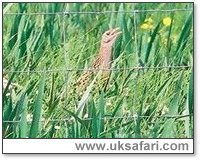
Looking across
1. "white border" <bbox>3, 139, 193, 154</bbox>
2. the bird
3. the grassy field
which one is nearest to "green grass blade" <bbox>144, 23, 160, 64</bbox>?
the grassy field

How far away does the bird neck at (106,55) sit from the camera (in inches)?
227

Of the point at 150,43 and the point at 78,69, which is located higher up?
the point at 150,43

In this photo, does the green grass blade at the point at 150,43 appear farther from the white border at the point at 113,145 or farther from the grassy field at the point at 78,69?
the white border at the point at 113,145

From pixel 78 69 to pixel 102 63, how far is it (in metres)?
0.09

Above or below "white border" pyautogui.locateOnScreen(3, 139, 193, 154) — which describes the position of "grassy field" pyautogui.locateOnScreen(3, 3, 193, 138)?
above

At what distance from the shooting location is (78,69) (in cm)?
575

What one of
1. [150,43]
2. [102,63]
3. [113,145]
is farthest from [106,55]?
[113,145]

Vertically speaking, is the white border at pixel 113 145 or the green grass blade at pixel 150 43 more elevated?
the green grass blade at pixel 150 43

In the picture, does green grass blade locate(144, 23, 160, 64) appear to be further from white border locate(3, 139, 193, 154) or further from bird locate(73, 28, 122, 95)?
white border locate(3, 139, 193, 154)

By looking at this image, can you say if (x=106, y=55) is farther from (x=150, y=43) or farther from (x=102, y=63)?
(x=150, y=43)

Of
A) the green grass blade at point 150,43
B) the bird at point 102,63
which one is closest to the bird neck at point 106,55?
the bird at point 102,63

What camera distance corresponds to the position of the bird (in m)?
5.75

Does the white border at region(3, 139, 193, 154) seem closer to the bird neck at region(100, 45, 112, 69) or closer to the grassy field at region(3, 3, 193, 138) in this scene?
the grassy field at region(3, 3, 193, 138)

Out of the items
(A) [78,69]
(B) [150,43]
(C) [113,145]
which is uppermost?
(B) [150,43]
